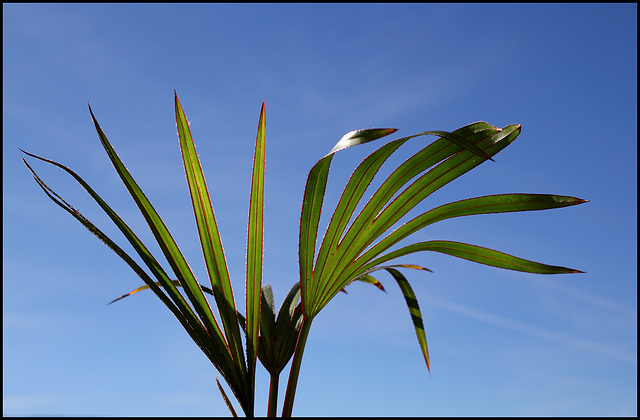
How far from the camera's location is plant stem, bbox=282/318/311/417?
4.23 feet

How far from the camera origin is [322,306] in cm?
134

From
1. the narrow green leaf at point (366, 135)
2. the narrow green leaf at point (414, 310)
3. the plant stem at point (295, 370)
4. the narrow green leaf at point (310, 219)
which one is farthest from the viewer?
the narrow green leaf at point (414, 310)

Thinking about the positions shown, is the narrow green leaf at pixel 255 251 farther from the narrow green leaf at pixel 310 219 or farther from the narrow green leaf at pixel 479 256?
the narrow green leaf at pixel 479 256

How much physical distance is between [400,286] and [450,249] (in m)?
0.39

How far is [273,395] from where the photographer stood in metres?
1.33

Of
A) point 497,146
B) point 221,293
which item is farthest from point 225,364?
point 497,146

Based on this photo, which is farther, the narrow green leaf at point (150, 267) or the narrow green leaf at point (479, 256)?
the narrow green leaf at point (479, 256)

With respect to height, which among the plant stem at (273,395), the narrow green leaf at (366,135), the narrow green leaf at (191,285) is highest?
the narrow green leaf at (366,135)

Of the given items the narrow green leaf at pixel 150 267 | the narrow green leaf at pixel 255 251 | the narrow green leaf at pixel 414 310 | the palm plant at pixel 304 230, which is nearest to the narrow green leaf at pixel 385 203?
the palm plant at pixel 304 230

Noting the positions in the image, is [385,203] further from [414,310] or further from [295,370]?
[414,310]

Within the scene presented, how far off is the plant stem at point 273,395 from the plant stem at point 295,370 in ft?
0.09

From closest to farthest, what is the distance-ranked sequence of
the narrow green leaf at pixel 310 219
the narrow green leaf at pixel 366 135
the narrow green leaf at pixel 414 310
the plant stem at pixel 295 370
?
the narrow green leaf at pixel 366 135 → the narrow green leaf at pixel 310 219 → the plant stem at pixel 295 370 → the narrow green leaf at pixel 414 310

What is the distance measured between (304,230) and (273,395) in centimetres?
46

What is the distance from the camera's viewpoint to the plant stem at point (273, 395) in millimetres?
1296
